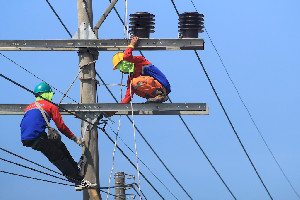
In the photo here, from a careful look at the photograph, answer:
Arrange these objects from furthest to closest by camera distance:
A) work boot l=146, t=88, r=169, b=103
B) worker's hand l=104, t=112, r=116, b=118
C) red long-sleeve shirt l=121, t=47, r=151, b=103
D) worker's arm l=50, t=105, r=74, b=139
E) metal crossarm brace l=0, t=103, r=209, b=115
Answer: worker's hand l=104, t=112, r=116, b=118
work boot l=146, t=88, r=169, b=103
metal crossarm brace l=0, t=103, r=209, b=115
red long-sleeve shirt l=121, t=47, r=151, b=103
worker's arm l=50, t=105, r=74, b=139

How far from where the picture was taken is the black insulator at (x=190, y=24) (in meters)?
24.8

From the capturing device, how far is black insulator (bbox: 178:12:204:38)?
24750mm

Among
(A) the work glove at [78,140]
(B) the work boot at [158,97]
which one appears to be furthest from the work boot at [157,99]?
(A) the work glove at [78,140]

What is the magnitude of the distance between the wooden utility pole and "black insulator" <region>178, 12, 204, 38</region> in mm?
1981

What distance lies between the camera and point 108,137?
82.4 feet

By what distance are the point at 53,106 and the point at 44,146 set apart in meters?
0.87

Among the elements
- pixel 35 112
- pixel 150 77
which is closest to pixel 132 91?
pixel 150 77

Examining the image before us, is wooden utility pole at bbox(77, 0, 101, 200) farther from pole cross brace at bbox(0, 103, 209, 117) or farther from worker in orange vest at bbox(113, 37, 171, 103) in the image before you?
worker in orange vest at bbox(113, 37, 171, 103)

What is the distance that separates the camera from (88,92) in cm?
2470

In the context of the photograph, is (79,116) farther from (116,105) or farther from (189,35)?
(189,35)

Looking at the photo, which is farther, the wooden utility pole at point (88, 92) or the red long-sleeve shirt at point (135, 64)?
the wooden utility pole at point (88, 92)

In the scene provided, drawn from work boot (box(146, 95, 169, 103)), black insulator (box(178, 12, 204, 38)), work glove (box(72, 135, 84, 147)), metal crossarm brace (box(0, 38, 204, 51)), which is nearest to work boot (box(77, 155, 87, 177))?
work glove (box(72, 135, 84, 147))

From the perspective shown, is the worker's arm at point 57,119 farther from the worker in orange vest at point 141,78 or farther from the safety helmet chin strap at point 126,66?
the safety helmet chin strap at point 126,66

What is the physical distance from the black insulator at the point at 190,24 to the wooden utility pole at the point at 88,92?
1981 mm
